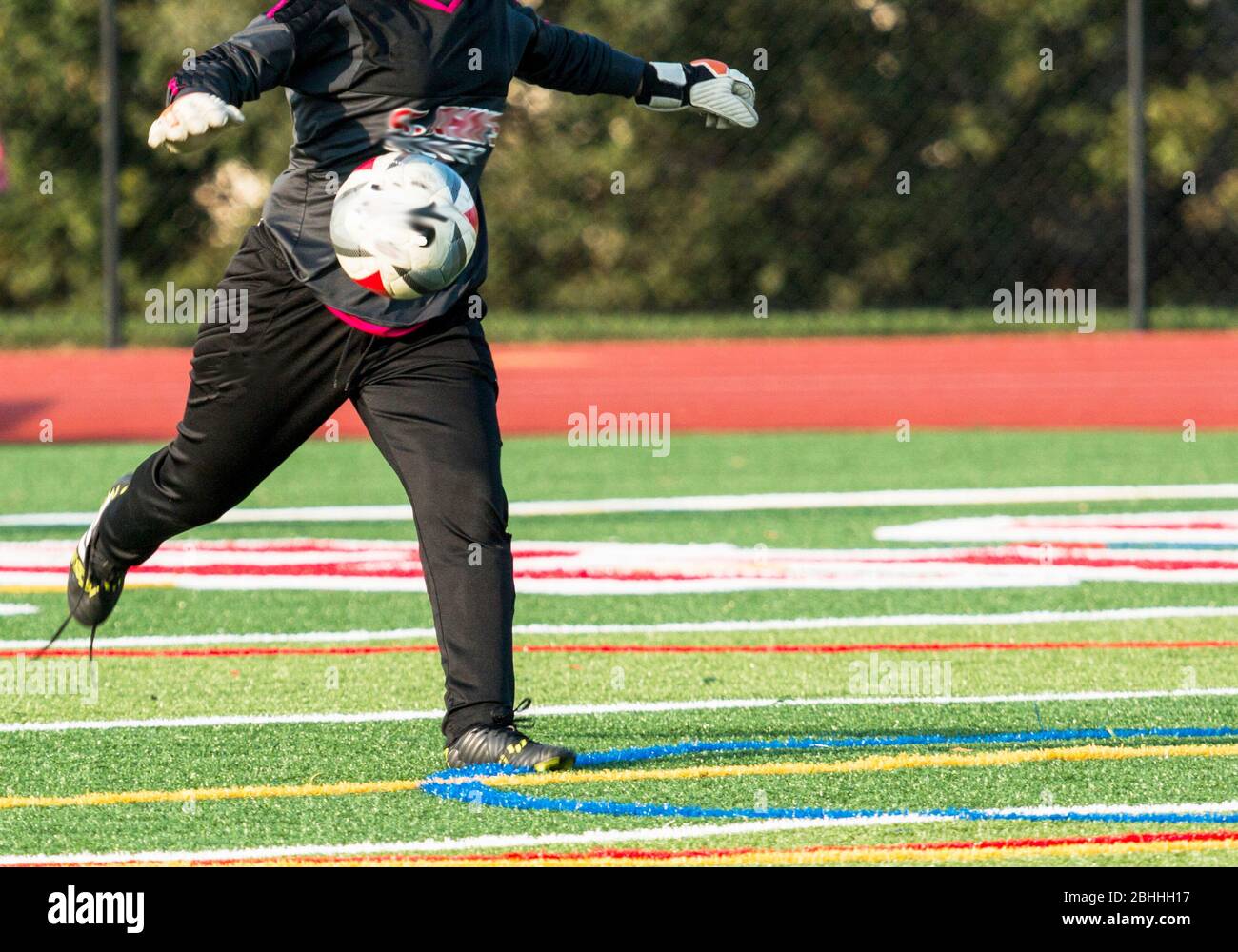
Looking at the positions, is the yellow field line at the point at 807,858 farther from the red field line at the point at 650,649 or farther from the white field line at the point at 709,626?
the white field line at the point at 709,626

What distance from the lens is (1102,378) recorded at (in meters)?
13.5

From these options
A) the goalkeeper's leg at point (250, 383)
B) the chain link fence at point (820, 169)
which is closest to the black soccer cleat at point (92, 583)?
the goalkeeper's leg at point (250, 383)

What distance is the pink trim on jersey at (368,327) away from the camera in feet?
15.2

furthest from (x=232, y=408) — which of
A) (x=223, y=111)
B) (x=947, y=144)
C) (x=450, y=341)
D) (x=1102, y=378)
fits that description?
(x=947, y=144)

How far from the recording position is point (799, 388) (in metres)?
13.7

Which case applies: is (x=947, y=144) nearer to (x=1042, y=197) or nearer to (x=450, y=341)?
(x=1042, y=197)

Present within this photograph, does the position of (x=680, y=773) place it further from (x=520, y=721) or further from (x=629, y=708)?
(x=629, y=708)

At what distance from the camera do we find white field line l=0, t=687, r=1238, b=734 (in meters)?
5.11

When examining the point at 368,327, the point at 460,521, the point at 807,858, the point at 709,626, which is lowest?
the point at 807,858

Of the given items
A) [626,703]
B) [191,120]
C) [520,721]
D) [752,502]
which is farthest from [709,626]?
[752,502]

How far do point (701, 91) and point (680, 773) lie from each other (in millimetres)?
1717

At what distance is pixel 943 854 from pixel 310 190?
6.64 ft

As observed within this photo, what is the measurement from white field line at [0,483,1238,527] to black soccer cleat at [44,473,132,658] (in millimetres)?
3589

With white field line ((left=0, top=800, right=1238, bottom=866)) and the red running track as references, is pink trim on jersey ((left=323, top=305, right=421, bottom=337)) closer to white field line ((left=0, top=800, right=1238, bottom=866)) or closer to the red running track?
white field line ((left=0, top=800, right=1238, bottom=866))
